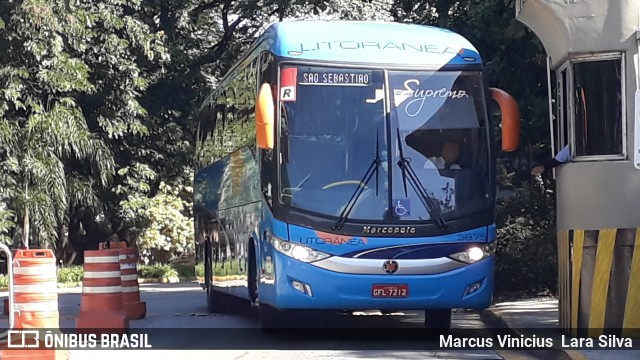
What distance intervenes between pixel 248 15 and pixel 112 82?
6.08m

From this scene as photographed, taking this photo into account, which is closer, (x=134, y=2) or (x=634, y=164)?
(x=634, y=164)

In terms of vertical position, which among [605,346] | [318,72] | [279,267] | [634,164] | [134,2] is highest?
[134,2]

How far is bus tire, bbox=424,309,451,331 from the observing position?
43.4 feet

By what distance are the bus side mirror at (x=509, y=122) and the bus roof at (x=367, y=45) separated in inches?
21.4

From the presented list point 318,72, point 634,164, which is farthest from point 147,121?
point 634,164

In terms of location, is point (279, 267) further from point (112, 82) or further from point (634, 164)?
point (112, 82)

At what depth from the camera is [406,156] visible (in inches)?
472

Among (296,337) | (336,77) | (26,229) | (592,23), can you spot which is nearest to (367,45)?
(336,77)

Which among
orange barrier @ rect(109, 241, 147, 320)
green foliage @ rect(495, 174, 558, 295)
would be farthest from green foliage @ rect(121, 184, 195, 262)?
orange barrier @ rect(109, 241, 147, 320)

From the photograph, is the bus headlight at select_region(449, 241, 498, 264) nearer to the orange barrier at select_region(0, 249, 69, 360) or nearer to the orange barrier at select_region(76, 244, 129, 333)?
the orange barrier at select_region(76, 244, 129, 333)

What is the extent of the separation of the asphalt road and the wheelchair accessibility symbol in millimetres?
1495

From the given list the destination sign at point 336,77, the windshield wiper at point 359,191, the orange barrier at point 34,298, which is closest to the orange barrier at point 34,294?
the orange barrier at point 34,298

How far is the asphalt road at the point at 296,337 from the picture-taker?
11336 millimetres

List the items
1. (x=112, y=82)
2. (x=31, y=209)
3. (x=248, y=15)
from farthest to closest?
(x=248, y=15), (x=112, y=82), (x=31, y=209)
